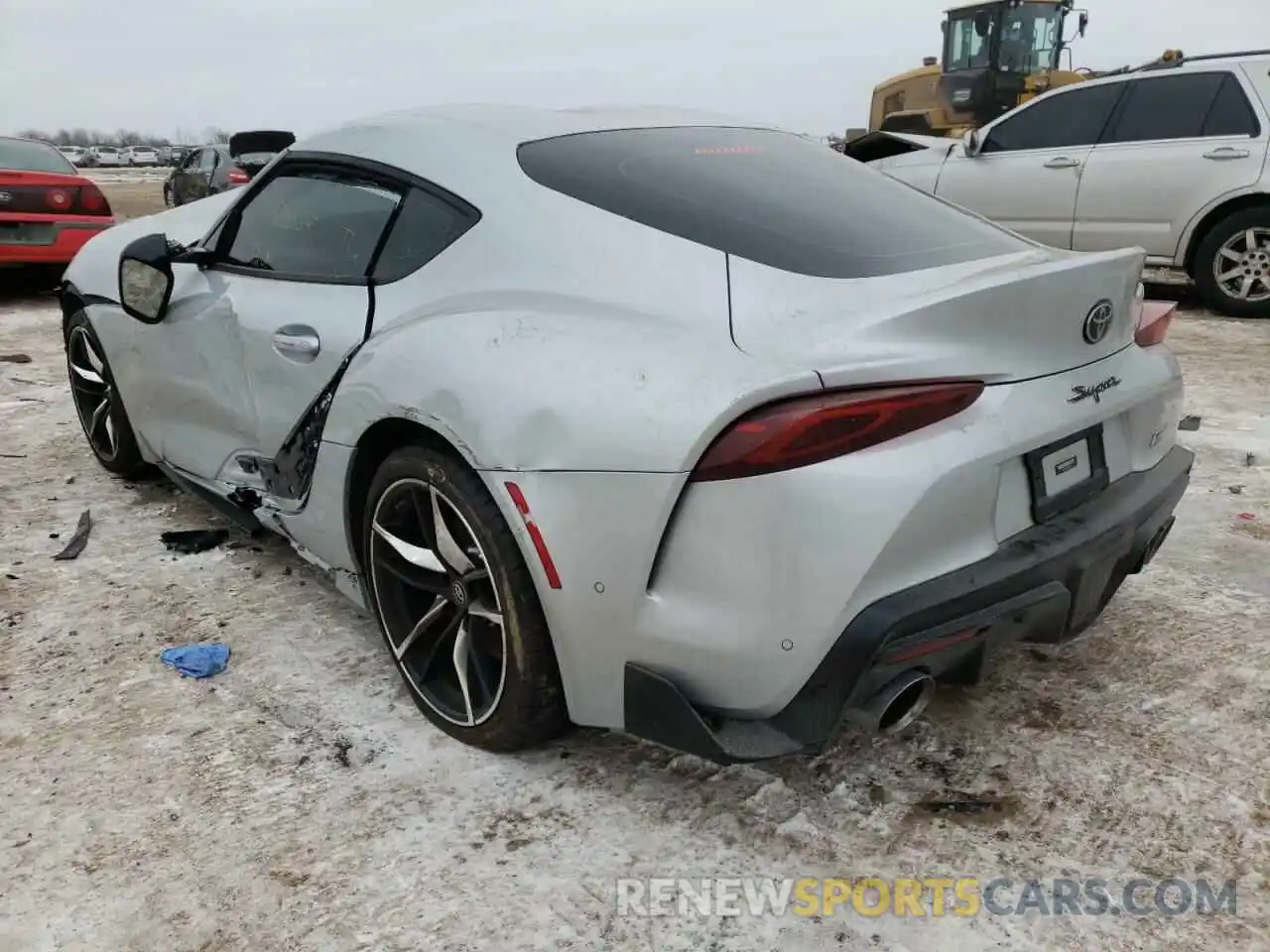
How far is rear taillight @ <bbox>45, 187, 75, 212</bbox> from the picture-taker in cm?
809

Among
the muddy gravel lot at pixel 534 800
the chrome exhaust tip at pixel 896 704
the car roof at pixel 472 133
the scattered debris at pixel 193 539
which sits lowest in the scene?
the muddy gravel lot at pixel 534 800

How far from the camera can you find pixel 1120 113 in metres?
7.48

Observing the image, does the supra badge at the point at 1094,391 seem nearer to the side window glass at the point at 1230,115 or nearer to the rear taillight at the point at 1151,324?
the rear taillight at the point at 1151,324

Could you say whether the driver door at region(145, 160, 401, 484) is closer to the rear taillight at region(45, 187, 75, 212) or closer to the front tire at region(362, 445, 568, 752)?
the front tire at region(362, 445, 568, 752)

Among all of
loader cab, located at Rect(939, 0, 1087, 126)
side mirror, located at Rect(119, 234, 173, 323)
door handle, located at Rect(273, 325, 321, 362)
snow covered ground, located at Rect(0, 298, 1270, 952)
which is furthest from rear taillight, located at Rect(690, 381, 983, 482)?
loader cab, located at Rect(939, 0, 1087, 126)

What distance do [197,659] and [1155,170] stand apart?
723cm

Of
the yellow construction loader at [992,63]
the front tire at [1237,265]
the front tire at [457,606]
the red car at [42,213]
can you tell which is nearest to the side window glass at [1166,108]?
the front tire at [1237,265]

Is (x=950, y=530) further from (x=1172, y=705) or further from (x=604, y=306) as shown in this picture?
(x=1172, y=705)

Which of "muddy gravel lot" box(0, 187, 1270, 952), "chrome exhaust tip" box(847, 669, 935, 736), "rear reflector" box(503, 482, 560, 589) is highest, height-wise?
"rear reflector" box(503, 482, 560, 589)

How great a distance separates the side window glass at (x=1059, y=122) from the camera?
7566 millimetres

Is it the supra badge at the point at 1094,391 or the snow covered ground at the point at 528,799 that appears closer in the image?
the snow covered ground at the point at 528,799

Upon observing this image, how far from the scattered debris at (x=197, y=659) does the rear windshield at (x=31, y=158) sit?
7.03 meters

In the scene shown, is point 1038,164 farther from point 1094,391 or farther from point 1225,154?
point 1094,391

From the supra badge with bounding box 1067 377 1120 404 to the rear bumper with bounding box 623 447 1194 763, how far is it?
23 cm
